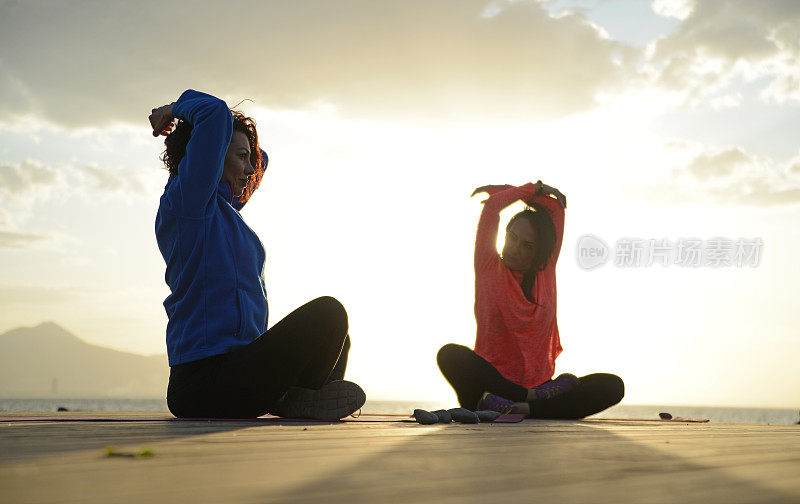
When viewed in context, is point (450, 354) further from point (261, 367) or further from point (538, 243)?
point (261, 367)

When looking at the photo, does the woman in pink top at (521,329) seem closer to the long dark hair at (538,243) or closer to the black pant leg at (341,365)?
the long dark hair at (538,243)

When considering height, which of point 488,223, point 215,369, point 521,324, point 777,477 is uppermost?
point 488,223

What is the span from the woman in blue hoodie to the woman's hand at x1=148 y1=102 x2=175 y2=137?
0.07 metres

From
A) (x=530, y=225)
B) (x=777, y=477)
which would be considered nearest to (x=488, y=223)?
(x=530, y=225)

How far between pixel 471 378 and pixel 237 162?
1.97 m

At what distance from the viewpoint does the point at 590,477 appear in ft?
4.11

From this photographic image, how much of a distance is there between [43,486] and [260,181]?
3069 mm

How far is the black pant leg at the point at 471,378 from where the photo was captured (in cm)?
431

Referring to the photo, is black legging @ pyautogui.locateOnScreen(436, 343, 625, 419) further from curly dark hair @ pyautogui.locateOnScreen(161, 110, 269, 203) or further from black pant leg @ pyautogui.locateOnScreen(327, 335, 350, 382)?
curly dark hair @ pyautogui.locateOnScreen(161, 110, 269, 203)

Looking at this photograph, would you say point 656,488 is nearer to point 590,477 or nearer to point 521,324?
point 590,477

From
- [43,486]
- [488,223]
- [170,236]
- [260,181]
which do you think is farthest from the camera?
[488,223]

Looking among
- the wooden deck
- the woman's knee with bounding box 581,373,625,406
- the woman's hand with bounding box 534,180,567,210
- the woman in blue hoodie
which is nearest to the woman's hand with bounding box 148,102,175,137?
the woman in blue hoodie

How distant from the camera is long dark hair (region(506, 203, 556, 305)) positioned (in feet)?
16.6

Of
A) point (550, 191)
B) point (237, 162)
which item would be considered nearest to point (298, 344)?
point (237, 162)
